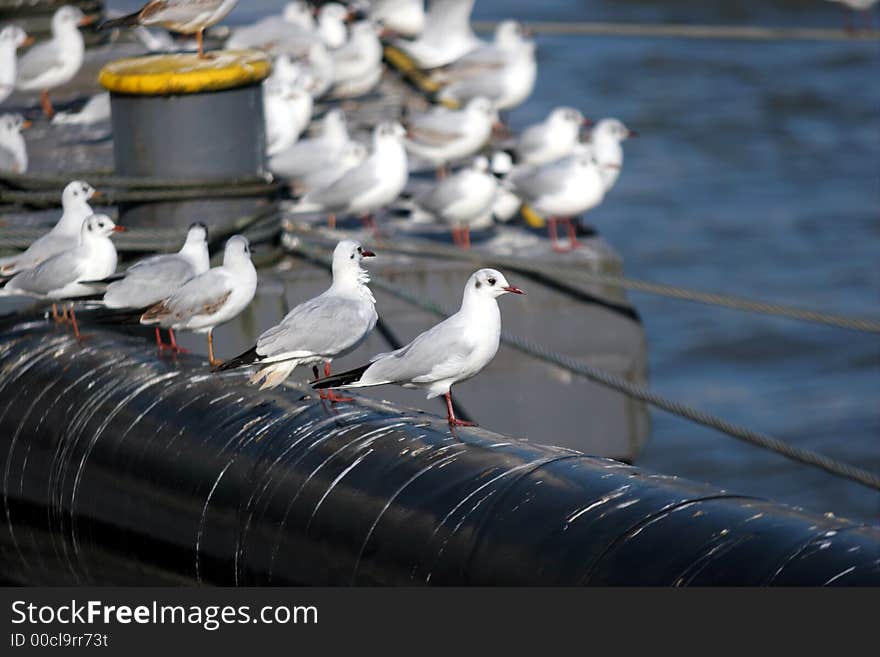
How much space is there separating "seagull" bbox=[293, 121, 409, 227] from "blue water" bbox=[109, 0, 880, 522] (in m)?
2.50

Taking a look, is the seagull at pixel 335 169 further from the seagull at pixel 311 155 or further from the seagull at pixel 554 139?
the seagull at pixel 554 139

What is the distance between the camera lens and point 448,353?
438 cm

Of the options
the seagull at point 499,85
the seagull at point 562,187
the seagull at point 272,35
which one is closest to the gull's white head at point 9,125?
the seagull at point 562,187

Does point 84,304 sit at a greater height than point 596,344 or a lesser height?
greater

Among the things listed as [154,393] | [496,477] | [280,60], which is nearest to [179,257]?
[154,393]

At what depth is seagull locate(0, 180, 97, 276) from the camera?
576 centimetres

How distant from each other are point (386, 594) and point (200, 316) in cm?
172

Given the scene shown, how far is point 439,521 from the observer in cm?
360

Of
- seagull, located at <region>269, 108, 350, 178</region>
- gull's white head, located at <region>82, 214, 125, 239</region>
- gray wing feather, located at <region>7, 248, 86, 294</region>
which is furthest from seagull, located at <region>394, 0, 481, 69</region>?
gray wing feather, located at <region>7, 248, 86, 294</region>

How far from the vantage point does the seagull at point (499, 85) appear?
12.6 m

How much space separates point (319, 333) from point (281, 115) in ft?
17.9

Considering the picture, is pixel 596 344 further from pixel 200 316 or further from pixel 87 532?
pixel 87 532

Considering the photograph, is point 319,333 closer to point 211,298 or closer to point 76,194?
point 211,298

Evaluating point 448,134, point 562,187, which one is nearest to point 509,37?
point 448,134
